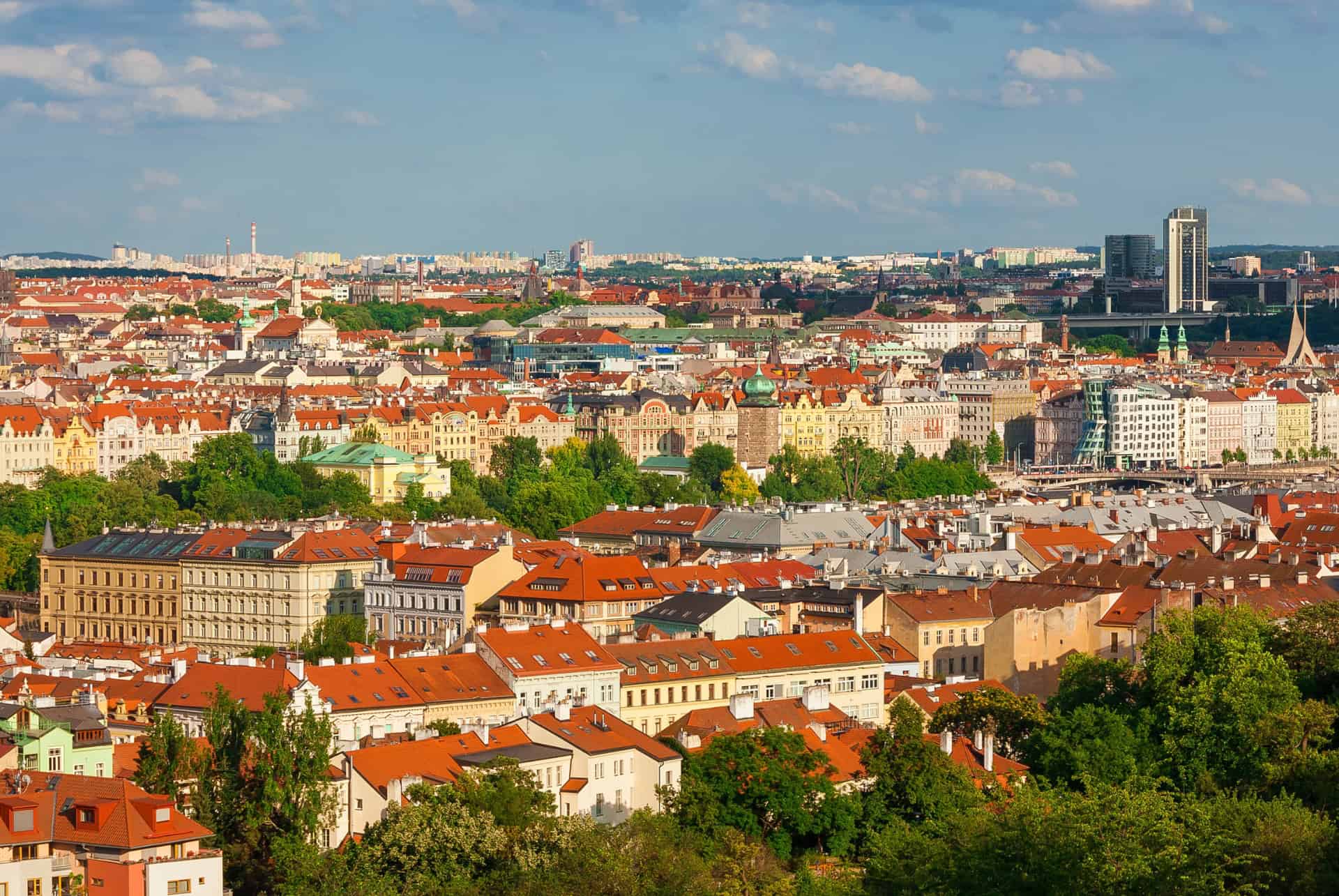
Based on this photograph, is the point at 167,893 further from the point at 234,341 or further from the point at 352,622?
the point at 234,341

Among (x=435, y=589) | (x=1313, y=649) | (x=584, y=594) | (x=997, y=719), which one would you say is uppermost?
(x=1313, y=649)

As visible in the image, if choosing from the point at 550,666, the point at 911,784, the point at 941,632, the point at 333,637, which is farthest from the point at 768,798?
the point at 333,637

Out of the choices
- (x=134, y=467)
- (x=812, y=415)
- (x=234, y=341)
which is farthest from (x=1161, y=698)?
(x=234, y=341)

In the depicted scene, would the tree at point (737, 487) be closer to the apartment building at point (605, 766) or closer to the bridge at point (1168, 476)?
the bridge at point (1168, 476)

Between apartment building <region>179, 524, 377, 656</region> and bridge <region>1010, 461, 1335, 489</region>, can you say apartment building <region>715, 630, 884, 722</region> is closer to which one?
apartment building <region>179, 524, 377, 656</region>

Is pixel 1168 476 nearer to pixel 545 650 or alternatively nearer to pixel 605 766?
pixel 545 650

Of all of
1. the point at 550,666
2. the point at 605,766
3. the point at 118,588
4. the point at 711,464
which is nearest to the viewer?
the point at 605,766
